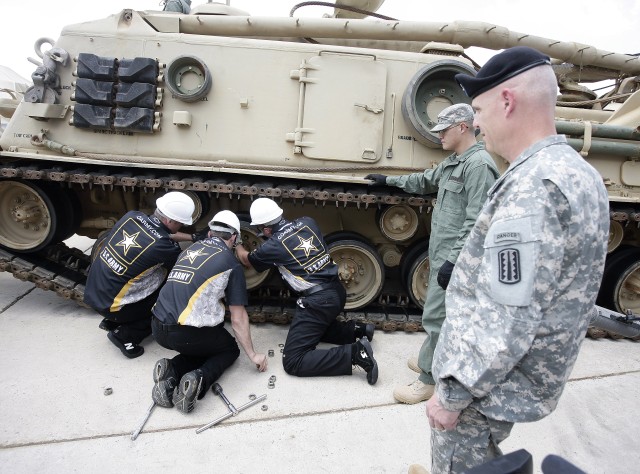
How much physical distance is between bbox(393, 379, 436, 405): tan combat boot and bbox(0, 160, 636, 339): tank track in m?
1.22

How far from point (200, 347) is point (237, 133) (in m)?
2.28

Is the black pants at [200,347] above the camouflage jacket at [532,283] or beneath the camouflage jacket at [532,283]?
beneath

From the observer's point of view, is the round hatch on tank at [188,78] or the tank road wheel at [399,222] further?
the tank road wheel at [399,222]

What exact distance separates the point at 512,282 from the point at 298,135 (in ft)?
11.5

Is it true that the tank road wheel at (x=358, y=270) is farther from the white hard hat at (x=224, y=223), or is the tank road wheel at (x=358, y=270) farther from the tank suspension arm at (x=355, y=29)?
the tank suspension arm at (x=355, y=29)

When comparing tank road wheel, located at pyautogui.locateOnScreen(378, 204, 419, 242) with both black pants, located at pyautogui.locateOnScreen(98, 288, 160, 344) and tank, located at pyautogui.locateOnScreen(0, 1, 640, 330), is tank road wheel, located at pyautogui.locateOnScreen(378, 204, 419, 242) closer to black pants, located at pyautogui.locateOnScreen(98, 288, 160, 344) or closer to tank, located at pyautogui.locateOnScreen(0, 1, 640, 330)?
tank, located at pyautogui.locateOnScreen(0, 1, 640, 330)

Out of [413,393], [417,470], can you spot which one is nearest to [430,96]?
[413,393]

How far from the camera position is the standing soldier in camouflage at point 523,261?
1281 millimetres

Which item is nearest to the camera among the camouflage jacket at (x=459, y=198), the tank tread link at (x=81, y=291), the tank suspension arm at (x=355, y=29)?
the camouflage jacket at (x=459, y=198)

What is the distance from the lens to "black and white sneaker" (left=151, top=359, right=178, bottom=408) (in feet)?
10.5

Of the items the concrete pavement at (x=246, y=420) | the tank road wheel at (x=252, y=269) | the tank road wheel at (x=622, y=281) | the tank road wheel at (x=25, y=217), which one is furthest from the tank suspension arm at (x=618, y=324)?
the tank road wheel at (x=25, y=217)

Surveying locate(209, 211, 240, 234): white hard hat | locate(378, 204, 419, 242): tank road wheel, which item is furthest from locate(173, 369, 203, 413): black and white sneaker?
locate(378, 204, 419, 242): tank road wheel

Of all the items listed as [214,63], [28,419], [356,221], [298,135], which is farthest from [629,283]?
[28,419]

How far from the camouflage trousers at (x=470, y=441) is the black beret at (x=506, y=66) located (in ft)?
3.96
